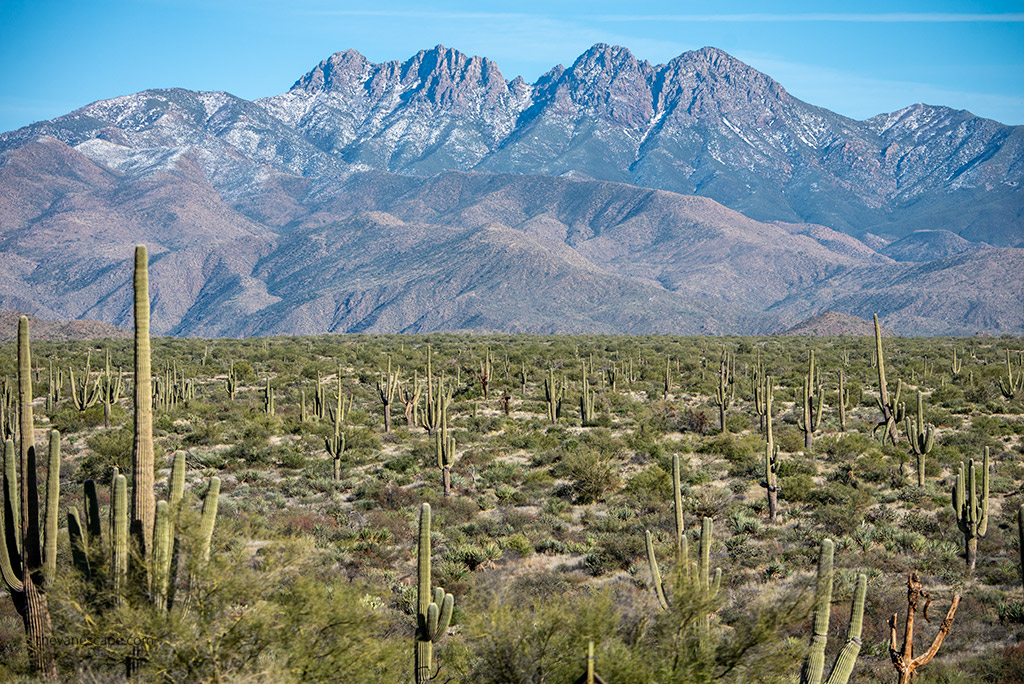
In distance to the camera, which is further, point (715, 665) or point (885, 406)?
point (885, 406)

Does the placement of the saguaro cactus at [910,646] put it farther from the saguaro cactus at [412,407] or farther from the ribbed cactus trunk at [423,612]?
the saguaro cactus at [412,407]

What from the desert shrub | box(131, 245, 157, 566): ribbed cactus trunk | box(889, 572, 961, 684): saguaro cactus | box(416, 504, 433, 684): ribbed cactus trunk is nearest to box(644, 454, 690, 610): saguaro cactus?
box(889, 572, 961, 684): saguaro cactus

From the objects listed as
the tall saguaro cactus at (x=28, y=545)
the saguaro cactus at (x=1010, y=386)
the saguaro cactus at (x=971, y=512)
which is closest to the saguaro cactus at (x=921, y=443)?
the saguaro cactus at (x=971, y=512)

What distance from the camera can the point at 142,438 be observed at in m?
8.39

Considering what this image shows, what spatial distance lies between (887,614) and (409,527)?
27.2 ft

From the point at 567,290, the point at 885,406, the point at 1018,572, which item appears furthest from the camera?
the point at 567,290

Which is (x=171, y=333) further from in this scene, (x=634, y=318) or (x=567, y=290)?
(x=634, y=318)

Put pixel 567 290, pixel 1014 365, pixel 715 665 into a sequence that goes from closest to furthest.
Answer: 1. pixel 715 665
2. pixel 1014 365
3. pixel 567 290

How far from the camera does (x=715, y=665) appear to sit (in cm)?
741

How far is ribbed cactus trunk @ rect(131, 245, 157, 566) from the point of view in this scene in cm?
815

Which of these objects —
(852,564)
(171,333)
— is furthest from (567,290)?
(852,564)

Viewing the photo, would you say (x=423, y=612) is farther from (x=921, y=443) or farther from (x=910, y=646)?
(x=921, y=443)

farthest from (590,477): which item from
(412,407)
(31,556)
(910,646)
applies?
(31,556)

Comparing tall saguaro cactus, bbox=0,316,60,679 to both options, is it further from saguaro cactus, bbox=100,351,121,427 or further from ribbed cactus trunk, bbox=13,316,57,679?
saguaro cactus, bbox=100,351,121,427
